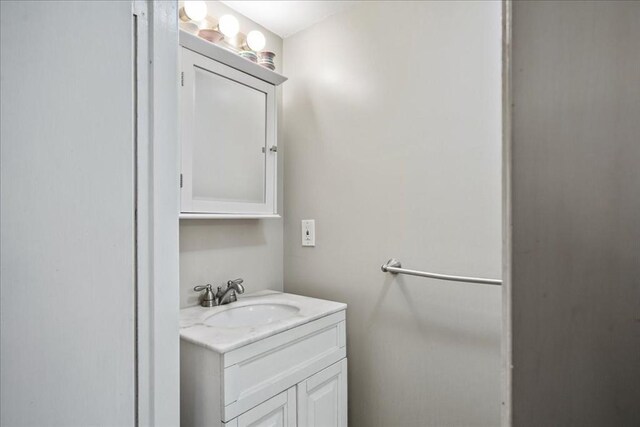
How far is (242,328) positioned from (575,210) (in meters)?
0.97

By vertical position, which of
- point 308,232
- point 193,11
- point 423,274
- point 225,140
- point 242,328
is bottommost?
point 242,328

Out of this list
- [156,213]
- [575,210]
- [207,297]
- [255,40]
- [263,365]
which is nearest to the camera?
[575,210]

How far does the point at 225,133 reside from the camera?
4.32ft

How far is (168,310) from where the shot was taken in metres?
0.63

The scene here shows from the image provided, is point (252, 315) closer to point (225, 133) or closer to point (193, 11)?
point (225, 133)

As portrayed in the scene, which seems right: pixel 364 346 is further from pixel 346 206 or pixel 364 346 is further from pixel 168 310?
pixel 168 310

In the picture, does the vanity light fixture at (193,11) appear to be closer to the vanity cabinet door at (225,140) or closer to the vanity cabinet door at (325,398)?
the vanity cabinet door at (225,140)

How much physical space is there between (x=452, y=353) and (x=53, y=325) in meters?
1.19

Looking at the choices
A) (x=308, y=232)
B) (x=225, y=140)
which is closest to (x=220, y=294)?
(x=308, y=232)

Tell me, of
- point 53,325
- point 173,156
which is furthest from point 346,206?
point 53,325

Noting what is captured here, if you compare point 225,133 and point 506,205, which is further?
point 225,133

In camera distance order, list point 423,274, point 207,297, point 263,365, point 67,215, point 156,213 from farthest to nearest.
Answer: point 207,297
point 423,274
point 263,365
point 156,213
point 67,215

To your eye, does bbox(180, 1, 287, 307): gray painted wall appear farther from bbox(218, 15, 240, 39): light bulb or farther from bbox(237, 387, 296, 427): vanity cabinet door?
bbox(237, 387, 296, 427): vanity cabinet door

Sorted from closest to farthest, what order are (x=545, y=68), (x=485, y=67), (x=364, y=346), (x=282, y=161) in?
(x=545, y=68) → (x=485, y=67) → (x=364, y=346) → (x=282, y=161)
